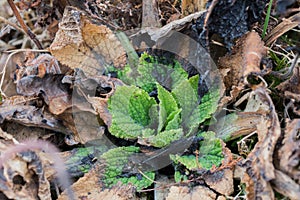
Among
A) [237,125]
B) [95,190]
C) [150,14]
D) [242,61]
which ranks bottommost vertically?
[95,190]

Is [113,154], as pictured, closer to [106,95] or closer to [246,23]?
[106,95]

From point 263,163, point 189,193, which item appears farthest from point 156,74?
point 263,163

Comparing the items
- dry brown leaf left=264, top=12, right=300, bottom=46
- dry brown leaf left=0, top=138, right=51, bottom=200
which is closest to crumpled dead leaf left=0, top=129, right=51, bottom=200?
dry brown leaf left=0, top=138, right=51, bottom=200

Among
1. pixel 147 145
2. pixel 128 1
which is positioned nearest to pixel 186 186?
pixel 147 145

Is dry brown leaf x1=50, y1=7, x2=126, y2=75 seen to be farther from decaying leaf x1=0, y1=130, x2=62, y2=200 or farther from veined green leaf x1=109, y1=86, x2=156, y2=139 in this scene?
decaying leaf x1=0, y1=130, x2=62, y2=200

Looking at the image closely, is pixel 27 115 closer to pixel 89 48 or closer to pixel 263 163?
pixel 89 48

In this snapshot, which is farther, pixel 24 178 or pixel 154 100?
pixel 154 100

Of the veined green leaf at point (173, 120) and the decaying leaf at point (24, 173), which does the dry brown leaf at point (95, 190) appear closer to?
the decaying leaf at point (24, 173)
